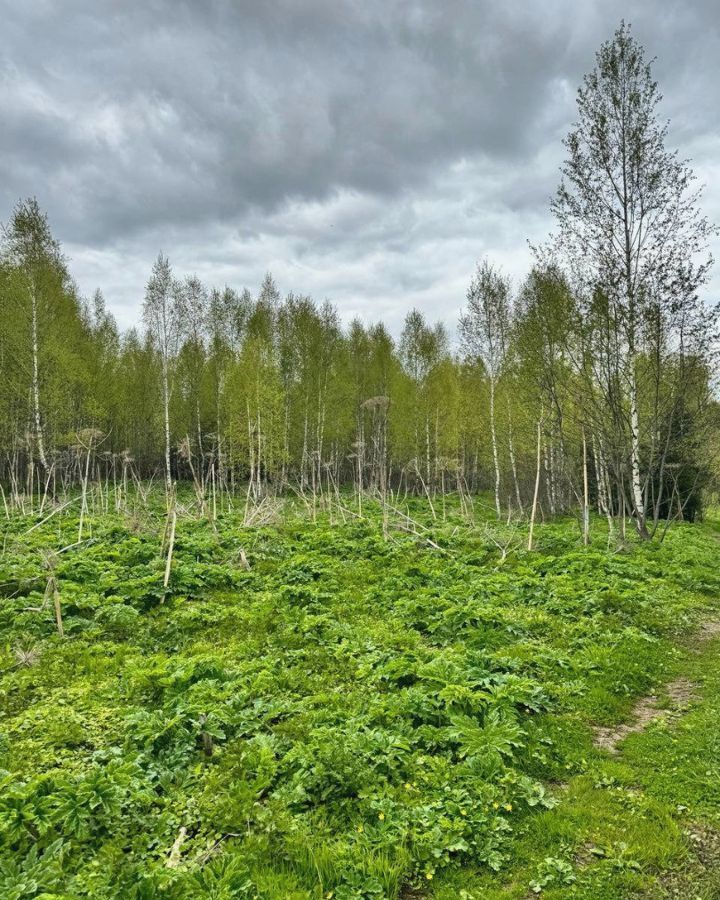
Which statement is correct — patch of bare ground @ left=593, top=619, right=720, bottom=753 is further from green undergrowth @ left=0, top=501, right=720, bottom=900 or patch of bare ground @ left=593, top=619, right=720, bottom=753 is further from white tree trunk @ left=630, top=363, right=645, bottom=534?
Answer: white tree trunk @ left=630, top=363, right=645, bottom=534

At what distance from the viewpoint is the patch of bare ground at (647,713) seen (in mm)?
5321

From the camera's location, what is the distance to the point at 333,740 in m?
4.72

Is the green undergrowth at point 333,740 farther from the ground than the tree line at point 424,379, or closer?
closer

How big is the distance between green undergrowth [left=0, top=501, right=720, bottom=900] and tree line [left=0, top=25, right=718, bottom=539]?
435cm

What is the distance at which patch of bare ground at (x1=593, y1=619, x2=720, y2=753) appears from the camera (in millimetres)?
5321

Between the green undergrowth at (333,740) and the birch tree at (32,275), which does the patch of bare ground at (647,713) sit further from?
the birch tree at (32,275)

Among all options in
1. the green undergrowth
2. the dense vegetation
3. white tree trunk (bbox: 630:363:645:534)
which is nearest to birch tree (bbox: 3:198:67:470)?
the dense vegetation

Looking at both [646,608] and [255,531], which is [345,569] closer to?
[255,531]

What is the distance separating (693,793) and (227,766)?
3964 mm

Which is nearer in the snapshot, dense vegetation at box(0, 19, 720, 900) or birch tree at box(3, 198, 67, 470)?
dense vegetation at box(0, 19, 720, 900)

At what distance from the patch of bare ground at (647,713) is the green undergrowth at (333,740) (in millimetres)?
Answer: 142

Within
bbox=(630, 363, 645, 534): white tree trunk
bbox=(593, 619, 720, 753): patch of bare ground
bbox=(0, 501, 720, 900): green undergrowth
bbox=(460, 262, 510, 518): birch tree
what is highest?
bbox=(460, 262, 510, 518): birch tree

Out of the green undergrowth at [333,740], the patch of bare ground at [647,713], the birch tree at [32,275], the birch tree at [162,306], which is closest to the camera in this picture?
the green undergrowth at [333,740]

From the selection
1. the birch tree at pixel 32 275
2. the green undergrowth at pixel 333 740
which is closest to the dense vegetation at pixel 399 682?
the green undergrowth at pixel 333 740
